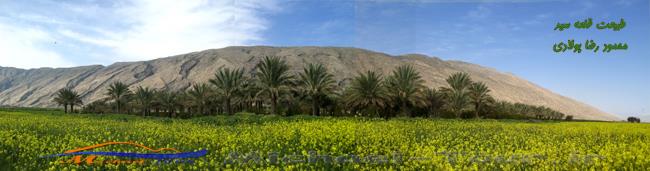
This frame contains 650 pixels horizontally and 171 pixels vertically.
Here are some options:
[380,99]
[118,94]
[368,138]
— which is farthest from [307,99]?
[368,138]

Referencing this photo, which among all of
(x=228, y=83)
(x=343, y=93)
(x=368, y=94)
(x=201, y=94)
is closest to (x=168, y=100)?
(x=201, y=94)

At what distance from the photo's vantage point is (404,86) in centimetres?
5072

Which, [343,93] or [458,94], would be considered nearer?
[458,94]

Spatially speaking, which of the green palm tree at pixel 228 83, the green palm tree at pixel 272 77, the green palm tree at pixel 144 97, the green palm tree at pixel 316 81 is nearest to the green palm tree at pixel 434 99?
the green palm tree at pixel 316 81

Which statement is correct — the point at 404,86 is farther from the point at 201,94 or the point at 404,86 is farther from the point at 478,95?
the point at 201,94

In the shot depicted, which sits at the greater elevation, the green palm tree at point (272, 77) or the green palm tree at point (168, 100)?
the green palm tree at point (272, 77)

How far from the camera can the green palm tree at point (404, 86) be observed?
50.7 metres

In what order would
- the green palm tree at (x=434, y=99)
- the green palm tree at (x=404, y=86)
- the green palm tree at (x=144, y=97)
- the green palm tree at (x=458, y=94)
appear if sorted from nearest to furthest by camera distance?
1. the green palm tree at (x=404, y=86)
2. the green palm tree at (x=458, y=94)
3. the green palm tree at (x=434, y=99)
4. the green palm tree at (x=144, y=97)

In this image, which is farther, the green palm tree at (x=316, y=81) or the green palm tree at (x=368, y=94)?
the green palm tree at (x=316, y=81)

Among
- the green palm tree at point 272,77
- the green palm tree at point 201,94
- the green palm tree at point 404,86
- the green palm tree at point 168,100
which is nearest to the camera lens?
the green palm tree at point 272,77

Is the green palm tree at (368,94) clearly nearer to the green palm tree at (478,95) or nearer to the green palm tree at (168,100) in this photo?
the green palm tree at (478,95)

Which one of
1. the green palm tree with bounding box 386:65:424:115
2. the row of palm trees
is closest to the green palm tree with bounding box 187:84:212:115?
the row of palm trees

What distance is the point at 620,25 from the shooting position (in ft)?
44.7

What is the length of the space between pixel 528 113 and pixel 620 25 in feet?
258
